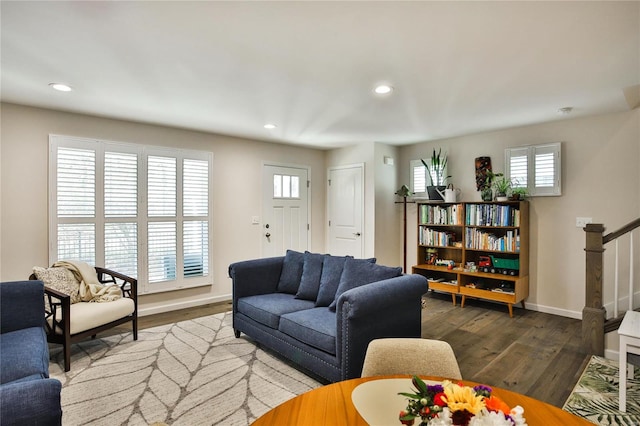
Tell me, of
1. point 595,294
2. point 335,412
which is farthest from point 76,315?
point 595,294

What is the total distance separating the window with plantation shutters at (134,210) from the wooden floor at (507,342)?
64cm

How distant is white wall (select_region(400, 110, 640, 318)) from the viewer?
12.2 ft

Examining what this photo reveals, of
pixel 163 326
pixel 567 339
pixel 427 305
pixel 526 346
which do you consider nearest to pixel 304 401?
pixel 526 346

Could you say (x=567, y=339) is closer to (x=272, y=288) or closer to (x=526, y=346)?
(x=526, y=346)

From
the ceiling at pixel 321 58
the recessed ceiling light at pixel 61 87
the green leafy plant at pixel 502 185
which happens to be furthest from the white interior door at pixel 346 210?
the recessed ceiling light at pixel 61 87

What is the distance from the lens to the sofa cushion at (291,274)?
11.4ft

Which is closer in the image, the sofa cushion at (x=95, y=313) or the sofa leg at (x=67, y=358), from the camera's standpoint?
the sofa leg at (x=67, y=358)

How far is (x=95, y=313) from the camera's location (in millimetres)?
2994

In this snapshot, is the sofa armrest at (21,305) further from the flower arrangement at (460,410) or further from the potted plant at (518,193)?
the potted plant at (518,193)

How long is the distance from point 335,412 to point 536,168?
4.38 m

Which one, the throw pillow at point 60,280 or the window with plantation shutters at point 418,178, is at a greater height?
the window with plantation shutters at point 418,178

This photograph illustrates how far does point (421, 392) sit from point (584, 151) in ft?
14.3

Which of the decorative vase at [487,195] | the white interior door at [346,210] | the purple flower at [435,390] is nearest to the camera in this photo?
the purple flower at [435,390]

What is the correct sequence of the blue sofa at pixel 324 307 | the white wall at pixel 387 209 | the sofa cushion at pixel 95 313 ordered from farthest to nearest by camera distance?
the white wall at pixel 387 209 → the sofa cushion at pixel 95 313 → the blue sofa at pixel 324 307
